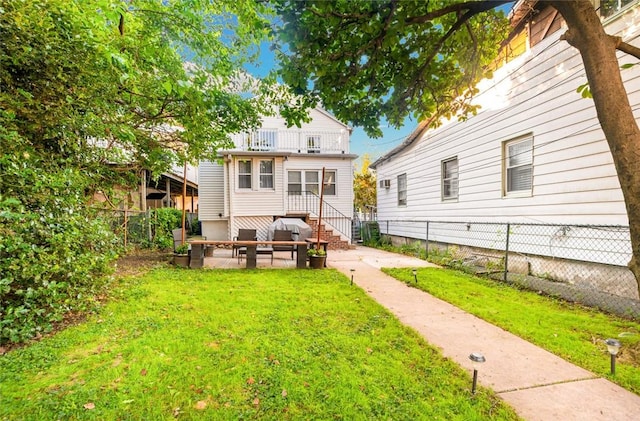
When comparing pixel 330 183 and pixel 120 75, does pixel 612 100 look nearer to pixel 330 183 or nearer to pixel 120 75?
Result: pixel 120 75

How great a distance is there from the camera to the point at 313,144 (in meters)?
13.5

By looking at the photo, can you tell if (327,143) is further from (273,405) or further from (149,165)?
(273,405)

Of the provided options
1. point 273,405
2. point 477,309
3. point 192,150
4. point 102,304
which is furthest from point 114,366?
point 192,150

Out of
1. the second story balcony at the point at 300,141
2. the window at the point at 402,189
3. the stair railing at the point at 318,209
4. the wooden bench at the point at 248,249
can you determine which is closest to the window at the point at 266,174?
the second story balcony at the point at 300,141

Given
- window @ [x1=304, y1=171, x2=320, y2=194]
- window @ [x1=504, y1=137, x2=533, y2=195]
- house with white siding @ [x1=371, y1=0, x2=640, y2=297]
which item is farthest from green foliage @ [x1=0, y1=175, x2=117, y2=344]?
Answer: window @ [x1=304, y1=171, x2=320, y2=194]

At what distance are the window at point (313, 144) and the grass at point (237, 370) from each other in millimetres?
9971

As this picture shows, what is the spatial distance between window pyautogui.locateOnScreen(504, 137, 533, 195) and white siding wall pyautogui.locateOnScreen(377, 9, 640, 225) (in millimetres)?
153

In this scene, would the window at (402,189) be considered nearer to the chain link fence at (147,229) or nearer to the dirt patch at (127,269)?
the dirt patch at (127,269)

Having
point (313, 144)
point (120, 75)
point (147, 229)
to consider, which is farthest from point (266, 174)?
point (120, 75)

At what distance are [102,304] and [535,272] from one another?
787 cm

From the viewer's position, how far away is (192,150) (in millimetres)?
7383

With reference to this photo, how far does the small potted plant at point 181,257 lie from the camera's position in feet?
24.5

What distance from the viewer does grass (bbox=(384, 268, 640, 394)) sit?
111 inches

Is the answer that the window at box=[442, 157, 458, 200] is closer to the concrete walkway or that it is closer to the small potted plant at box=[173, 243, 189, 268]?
the concrete walkway
